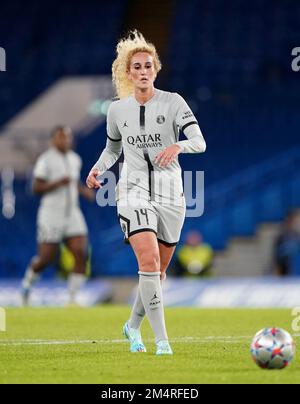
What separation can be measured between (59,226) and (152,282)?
8.57 meters

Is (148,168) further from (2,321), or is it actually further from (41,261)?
(41,261)

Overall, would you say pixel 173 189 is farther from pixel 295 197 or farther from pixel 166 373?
pixel 295 197

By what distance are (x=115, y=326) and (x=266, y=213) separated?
11940mm

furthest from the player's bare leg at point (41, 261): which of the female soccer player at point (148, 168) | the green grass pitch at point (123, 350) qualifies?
the female soccer player at point (148, 168)

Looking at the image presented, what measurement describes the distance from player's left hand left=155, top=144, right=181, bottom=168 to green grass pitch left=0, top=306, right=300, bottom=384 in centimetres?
146

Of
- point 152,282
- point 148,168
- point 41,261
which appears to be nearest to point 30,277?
point 41,261

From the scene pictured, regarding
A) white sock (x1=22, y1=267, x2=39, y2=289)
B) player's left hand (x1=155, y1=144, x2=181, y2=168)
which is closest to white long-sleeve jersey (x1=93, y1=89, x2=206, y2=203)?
player's left hand (x1=155, y1=144, x2=181, y2=168)

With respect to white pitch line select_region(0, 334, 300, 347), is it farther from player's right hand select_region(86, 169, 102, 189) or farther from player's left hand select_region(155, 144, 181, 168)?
player's left hand select_region(155, 144, 181, 168)

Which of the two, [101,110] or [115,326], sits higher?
[101,110]

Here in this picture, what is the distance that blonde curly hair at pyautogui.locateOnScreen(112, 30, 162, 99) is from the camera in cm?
871

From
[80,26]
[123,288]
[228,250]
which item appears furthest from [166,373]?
[80,26]

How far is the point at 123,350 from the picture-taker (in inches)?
352

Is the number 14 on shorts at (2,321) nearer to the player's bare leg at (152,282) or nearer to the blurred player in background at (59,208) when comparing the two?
the blurred player in background at (59,208)

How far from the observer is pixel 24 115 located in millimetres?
27828
